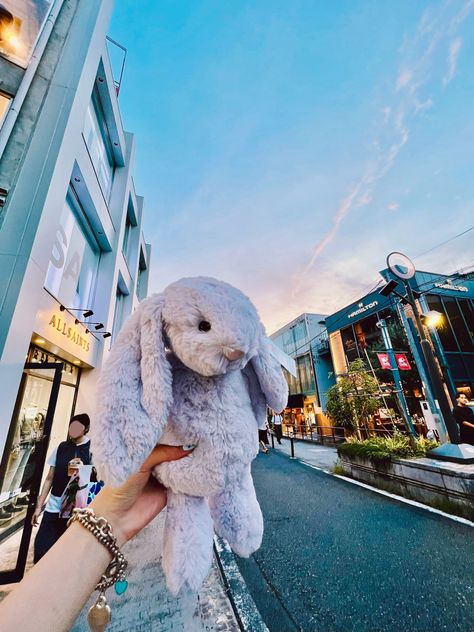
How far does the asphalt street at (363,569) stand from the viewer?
2045 mm

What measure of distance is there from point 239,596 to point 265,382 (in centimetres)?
278

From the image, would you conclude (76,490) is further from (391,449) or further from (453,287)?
(453,287)

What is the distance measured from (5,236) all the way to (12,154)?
167 centimetres

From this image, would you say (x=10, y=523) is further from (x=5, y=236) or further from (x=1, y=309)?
(x=5, y=236)

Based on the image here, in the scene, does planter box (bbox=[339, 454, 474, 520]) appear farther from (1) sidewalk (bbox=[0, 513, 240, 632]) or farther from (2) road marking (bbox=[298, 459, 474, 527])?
(1) sidewalk (bbox=[0, 513, 240, 632])

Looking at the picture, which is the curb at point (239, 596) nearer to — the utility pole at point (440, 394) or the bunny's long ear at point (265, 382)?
the bunny's long ear at point (265, 382)

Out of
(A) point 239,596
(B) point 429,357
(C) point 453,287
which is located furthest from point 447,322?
(A) point 239,596

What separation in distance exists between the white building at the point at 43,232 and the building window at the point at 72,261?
30 mm

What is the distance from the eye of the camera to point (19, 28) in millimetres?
4867

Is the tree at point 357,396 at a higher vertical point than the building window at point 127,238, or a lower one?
lower

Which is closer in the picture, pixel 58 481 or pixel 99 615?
pixel 99 615

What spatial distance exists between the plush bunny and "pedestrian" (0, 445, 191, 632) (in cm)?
9

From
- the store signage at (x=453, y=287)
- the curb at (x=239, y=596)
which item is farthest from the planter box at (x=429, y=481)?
the store signage at (x=453, y=287)

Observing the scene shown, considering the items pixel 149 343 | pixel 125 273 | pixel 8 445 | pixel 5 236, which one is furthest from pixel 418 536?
pixel 125 273
